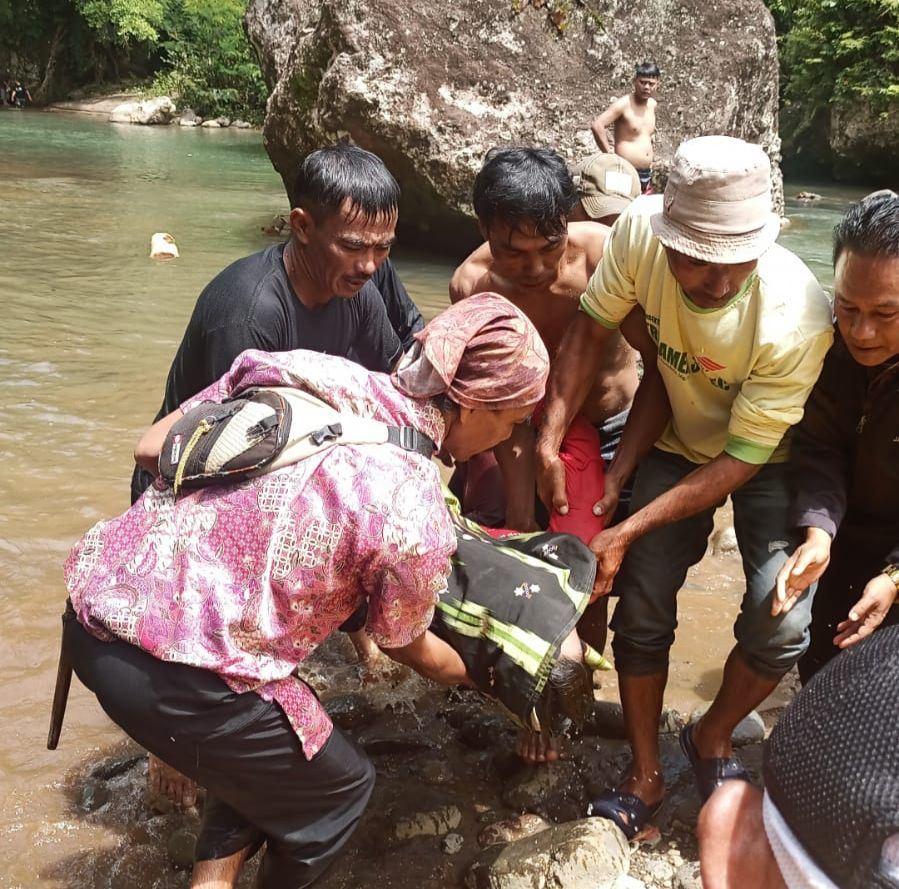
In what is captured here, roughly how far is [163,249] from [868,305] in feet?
28.4

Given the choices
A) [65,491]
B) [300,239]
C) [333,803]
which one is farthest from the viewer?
[65,491]

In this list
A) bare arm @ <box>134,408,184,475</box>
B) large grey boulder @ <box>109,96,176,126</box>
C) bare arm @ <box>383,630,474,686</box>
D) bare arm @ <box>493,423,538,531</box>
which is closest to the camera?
bare arm @ <box>383,630,474,686</box>

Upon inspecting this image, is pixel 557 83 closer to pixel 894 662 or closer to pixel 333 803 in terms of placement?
pixel 333 803

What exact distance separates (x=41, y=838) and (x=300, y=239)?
6.15 feet

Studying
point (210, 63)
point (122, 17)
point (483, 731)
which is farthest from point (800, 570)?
point (122, 17)

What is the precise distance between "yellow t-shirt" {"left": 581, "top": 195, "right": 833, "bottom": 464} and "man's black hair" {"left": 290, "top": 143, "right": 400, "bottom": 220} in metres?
0.68

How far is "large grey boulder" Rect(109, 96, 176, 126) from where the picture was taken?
2919cm

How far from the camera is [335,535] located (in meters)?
1.86

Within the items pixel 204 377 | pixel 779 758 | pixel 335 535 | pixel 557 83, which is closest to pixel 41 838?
pixel 204 377

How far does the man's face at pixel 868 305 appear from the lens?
7.39 feet

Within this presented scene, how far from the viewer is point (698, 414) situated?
2740 mm

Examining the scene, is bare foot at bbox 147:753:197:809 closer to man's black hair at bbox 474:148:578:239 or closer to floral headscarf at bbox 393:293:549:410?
floral headscarf at bbox 393:293:549:410

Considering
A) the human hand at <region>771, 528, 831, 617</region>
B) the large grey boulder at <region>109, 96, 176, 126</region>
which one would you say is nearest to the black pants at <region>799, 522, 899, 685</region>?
the human hand at <region>771, 528, 831, 617</region>

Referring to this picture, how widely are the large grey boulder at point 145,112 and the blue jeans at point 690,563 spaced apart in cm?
2960
